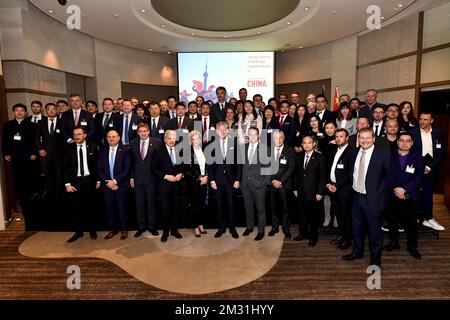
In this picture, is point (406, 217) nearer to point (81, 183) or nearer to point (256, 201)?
point (256, 201)

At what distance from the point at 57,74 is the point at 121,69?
290cm

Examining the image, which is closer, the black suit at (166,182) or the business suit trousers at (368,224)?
the business suit trousers at (368,224)

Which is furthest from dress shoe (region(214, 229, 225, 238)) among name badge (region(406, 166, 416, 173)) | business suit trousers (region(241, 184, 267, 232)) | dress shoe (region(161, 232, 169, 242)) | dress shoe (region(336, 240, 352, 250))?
name badge (region(406, 166, 416, 173))

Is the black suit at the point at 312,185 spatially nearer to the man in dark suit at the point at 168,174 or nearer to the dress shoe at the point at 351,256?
the dress shoe at the point at 351,256

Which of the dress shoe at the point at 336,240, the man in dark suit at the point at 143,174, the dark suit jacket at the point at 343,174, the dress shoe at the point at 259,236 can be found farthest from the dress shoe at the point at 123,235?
the dark suit jacket at the point at 343,174

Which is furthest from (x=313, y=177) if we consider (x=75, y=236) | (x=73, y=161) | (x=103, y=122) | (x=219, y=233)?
(x=103, y=122)

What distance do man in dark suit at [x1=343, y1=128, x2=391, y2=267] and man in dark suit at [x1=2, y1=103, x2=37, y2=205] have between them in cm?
496

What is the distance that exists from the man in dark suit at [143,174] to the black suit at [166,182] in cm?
9

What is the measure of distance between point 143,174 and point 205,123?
A: 155 centimetres

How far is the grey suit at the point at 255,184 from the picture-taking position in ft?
13.7

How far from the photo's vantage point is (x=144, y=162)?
417cm

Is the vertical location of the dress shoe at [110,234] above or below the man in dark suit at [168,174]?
below

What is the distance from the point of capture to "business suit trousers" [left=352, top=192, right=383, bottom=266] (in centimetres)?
322
